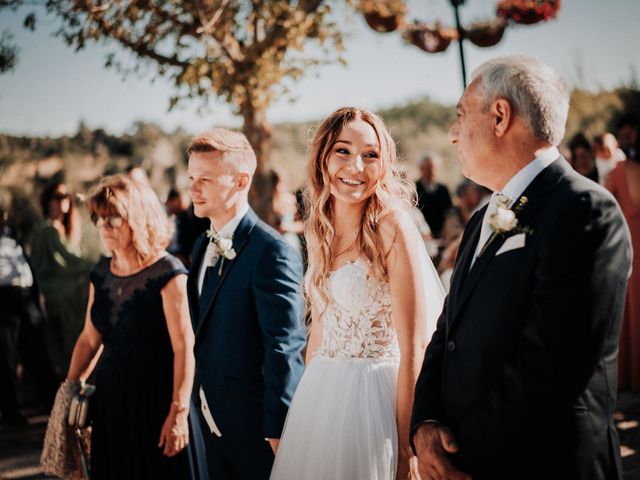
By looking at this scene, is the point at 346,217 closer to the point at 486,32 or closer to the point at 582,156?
the point at 582,156

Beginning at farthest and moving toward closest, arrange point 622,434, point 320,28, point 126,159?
point 126,159
point 320,28
point 622,434

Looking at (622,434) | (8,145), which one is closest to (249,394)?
(622,434)

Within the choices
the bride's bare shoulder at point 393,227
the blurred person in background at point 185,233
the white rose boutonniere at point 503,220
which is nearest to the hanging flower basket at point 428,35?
the blurred person in background at point 185,233

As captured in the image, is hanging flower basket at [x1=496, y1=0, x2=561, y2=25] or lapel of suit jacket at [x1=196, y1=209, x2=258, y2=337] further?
hanging flower basket at [x1=496, y1=0, x2=561, y2=25]

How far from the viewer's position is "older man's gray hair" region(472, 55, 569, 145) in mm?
1894

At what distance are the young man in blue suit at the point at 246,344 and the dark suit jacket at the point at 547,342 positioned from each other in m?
0.94

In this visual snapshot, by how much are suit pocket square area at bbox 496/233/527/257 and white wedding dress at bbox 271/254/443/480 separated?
28.4 inches

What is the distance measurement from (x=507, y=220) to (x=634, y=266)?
15.9ft

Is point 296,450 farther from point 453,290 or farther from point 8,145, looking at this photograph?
point 8,145

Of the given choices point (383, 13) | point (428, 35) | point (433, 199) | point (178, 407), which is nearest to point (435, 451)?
point (178, 407)

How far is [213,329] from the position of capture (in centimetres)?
288

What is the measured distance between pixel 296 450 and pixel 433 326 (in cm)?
75

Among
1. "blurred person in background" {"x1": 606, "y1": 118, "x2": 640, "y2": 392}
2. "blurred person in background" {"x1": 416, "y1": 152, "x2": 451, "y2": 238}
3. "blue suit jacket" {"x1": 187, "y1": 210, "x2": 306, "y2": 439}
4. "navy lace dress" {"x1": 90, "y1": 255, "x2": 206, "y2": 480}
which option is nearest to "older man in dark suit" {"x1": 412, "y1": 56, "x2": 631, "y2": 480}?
"blue suit jacket" {"x1": 187, "y1": 210, "x2": 306, "y2": 439}

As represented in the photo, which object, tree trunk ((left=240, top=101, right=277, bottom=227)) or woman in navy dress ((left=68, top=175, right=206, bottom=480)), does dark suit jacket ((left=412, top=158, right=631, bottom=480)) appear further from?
tree trunk ((left=240, top=101, right=277, bottom=227))
